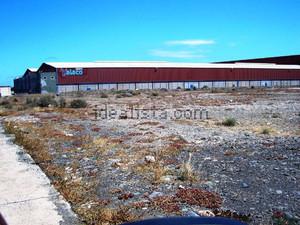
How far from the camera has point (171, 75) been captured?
78.4m

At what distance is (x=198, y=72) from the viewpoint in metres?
81.8

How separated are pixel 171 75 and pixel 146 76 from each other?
5.45 m

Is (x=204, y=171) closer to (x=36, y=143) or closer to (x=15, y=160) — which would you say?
(x=15, y=160)

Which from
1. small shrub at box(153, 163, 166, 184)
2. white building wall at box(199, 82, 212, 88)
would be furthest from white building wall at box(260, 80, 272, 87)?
small shrub at box(153, 163, 166, 184)

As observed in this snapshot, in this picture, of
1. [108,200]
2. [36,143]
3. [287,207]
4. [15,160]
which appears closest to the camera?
[287,207]

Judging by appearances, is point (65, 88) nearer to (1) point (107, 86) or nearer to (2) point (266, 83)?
(1) point (107, 86)

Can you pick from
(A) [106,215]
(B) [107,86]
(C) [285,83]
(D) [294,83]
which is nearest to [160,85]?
(B) [107,86]

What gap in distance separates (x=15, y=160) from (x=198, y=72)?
74.0 m

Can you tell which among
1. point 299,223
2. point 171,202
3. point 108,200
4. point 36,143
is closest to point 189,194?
point 171,202

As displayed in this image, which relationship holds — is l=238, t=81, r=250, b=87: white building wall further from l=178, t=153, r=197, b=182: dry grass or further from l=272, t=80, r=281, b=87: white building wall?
l=178, t=153, r=197, b=182: dry grass

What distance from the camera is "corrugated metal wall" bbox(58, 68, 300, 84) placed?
70188mm

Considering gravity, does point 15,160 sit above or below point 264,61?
below

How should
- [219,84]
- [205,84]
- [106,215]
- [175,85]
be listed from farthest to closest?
[219,84], [205,84], [175,85], [106,215]

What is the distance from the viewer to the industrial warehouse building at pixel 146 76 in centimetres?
6775
